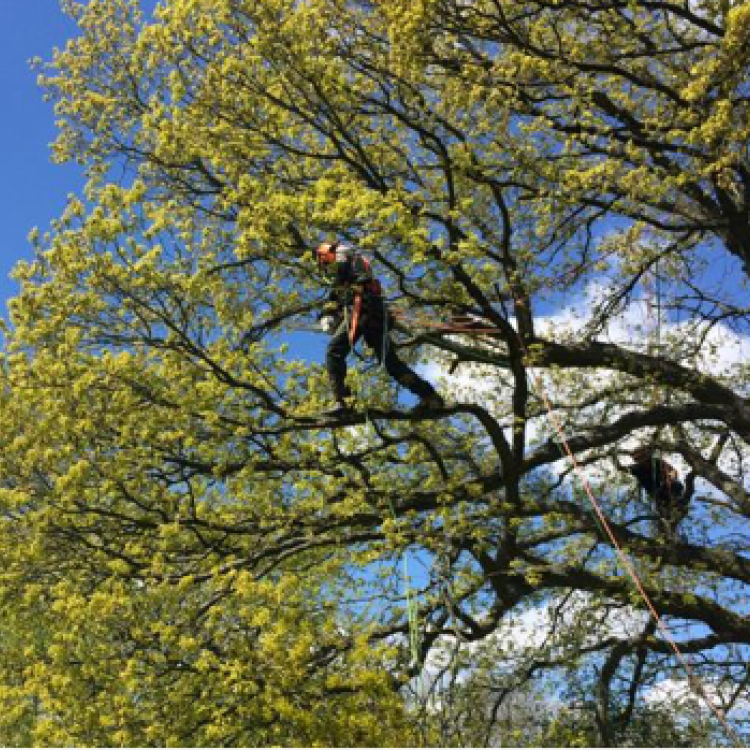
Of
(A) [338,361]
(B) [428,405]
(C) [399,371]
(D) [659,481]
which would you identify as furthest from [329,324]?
(D) [659,481]

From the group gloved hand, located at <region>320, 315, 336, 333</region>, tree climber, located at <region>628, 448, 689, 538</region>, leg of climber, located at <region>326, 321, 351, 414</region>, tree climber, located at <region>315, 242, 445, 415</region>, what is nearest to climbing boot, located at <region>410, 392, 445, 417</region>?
tree climber, located at <region>315, 242, 445, 415</region>

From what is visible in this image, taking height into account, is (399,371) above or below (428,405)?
above

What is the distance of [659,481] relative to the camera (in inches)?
398

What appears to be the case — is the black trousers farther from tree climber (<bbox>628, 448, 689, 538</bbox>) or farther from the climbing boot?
tree climber (<bbox>628, 448, 689, 538</bbox>)

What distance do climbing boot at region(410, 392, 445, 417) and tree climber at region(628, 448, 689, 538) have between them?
3137mm

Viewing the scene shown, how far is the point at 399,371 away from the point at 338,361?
2.03 ft

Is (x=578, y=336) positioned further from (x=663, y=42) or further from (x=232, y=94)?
(x=232, y=94)

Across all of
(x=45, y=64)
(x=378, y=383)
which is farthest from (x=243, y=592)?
(x=45, y=64)

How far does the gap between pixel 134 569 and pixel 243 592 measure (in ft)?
5.00

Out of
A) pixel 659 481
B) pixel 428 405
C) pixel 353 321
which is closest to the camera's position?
pixel 353 321

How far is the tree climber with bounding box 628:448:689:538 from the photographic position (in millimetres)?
9729

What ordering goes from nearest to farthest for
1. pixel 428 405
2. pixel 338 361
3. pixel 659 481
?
pixel 338 361 → pixel 428 405 → pixel 659 481

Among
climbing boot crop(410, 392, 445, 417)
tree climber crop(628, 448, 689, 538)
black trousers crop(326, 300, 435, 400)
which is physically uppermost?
tree climber crop(628, 448, 689, 538)

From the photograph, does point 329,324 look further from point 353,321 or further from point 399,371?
point 399,371
